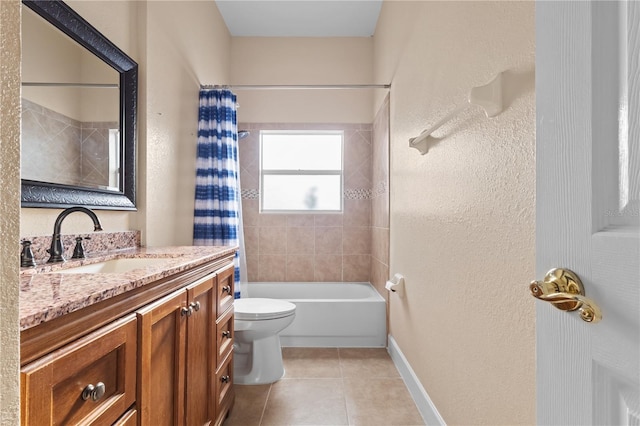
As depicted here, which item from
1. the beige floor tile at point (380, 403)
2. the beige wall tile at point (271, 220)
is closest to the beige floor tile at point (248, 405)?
the beige floor tile at point (380, 403)

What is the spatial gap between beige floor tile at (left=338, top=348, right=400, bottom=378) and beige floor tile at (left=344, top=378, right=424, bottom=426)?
0.29 ft

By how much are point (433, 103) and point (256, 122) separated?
89.8 inches

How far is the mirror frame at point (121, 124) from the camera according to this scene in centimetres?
131

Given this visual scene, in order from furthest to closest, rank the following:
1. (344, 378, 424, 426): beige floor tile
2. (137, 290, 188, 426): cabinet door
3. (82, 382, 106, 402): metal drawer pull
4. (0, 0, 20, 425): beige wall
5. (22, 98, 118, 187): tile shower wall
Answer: (344, 378, 424, 426): beige floor tile, (22, 98, 118, 187): tile shower wall, (137, 290, 188, 426): cabinet door, (82, 382, 106, 402): metal drawer pull, (0, 0, 20, 425): beige wall

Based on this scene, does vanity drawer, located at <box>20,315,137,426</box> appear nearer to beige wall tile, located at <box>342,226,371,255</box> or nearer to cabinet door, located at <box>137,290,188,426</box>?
cabinet door, located at <box>137,290,188,426</box>

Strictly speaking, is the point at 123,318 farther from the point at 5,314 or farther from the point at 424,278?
the point at 424,278

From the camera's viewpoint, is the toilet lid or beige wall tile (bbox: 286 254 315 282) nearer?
the toilet lid

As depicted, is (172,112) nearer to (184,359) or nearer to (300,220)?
(184,359)

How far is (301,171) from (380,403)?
2.35 meters

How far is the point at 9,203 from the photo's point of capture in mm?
451

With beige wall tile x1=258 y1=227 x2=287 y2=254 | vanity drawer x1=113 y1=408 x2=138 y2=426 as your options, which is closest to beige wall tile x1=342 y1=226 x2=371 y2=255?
beige wall tile x1=258 y1=227 x2=287 y2=254

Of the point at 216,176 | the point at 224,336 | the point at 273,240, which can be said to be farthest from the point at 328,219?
the point at 224,336

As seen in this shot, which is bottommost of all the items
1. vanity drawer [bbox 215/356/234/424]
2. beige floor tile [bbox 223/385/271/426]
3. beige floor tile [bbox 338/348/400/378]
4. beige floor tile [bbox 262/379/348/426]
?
beige floor tile [bbox 223/385/271/426]

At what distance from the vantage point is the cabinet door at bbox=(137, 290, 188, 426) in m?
0.96
